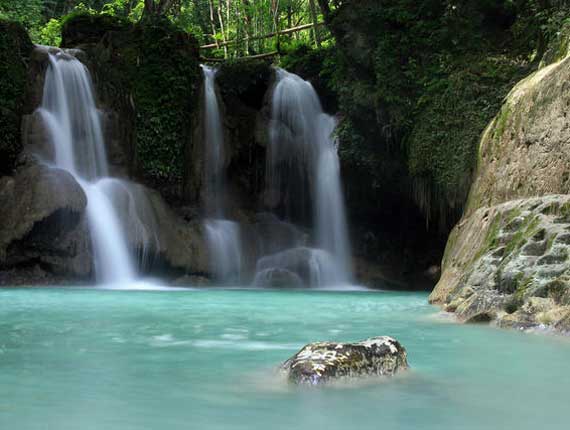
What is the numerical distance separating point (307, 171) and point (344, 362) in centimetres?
1655

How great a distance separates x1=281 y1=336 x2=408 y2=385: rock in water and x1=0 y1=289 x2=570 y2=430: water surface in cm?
11

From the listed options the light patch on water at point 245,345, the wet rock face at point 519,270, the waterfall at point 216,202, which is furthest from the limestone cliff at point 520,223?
the waterfall at point 216,202

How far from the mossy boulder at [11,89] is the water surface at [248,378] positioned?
10492 mm

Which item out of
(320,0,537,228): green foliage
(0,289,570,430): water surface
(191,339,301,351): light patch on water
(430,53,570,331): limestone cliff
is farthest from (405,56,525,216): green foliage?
(191,339,301,351): light patch on water

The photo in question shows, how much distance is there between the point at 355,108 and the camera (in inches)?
693

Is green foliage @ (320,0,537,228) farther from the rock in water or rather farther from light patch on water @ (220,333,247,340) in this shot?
the rock in water

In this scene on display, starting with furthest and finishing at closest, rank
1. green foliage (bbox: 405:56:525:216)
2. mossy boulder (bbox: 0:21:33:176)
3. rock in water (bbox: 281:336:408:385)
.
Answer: mossy boulder (bbox: 0:21:33:176)
green foliage (bbox: 405:56:525:216)
rock in water (bbox: 281:336:408:385)

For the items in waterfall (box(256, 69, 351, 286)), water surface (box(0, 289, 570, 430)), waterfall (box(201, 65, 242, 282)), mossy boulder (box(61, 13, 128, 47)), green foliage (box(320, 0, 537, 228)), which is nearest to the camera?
water surface (box(0, 289, 570, 430))

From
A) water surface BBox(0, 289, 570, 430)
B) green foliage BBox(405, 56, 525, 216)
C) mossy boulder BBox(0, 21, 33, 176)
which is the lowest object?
water surface BBox(0, 289, 570, 430)

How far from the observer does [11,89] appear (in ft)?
56.6

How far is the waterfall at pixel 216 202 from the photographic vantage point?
1817cm

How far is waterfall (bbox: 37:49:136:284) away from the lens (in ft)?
52.9

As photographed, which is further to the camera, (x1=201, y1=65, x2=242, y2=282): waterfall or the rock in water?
A: (x1=201, y1=65, x2=242, y2=282): waterfall

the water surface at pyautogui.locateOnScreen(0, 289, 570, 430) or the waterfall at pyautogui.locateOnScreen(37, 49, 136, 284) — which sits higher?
the waterfall at pyautogui.locateOnScreen(37, 49, 136, 284)
